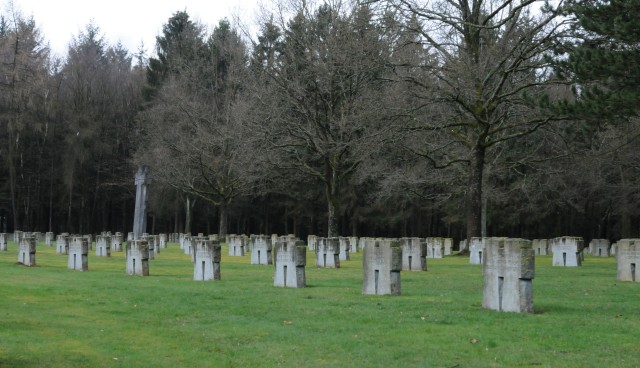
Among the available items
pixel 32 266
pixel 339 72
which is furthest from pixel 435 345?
pixel 339 72

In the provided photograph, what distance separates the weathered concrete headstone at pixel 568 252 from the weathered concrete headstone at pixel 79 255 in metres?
14.5

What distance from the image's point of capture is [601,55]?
56.0 feet

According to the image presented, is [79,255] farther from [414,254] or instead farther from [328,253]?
[414,254]

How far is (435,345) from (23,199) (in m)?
55.0

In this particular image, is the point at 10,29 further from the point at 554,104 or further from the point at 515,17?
the point at 554,104

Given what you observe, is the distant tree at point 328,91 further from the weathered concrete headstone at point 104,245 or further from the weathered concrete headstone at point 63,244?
the weathered concrete headstone at point 63,244

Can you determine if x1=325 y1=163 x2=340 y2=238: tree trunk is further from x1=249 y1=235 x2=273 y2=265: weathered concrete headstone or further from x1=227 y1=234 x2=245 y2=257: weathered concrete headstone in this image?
x1=249 y1=235 x2=273 y2=265: weathered concrete headstone

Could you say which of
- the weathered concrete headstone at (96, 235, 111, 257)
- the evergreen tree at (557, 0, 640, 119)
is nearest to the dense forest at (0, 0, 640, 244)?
the evergreen tree at (557, 0, 640, 119)

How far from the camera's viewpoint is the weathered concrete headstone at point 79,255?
914 inches

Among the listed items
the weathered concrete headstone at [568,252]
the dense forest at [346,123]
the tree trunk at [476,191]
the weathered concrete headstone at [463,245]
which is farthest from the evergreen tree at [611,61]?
the weathered concrete headstone at [463,245]

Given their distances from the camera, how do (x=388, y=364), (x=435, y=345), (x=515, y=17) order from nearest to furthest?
(x=388, y=364), (x=435, y=345), (x=515, y=17)

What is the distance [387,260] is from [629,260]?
6790 mm

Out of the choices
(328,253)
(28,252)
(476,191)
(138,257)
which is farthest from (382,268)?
(476,191)

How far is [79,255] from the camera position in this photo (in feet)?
76.5
